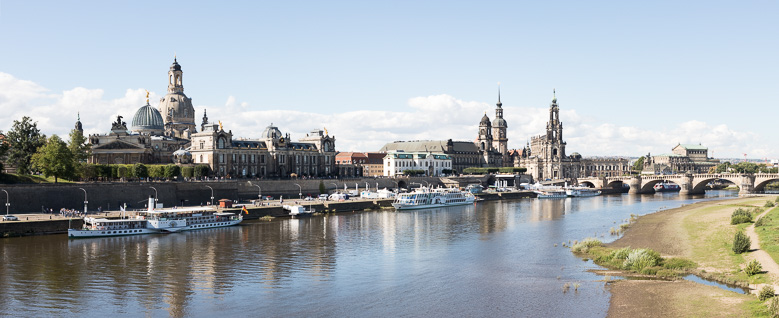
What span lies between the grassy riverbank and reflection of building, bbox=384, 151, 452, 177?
107376 mm

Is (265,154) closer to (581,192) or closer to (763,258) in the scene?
(581,192)

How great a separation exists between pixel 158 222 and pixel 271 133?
191 feet

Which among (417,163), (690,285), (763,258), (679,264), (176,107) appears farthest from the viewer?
(417,163)

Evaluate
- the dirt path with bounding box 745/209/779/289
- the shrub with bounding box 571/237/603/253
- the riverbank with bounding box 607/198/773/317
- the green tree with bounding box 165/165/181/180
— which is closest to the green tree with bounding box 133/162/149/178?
the green tree with bounding box 165/165/181/180

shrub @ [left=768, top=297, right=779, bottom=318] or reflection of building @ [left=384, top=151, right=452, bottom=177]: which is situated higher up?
reflection of building @ [left=384, top=151, right=452, bottom=177]

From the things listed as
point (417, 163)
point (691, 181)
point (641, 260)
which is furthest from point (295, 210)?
point (417, 163)

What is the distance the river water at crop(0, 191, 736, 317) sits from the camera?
33844mm

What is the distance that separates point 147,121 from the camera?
12494cm

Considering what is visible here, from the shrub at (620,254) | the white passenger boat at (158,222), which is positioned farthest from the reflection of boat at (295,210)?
the shrub at (620,254)

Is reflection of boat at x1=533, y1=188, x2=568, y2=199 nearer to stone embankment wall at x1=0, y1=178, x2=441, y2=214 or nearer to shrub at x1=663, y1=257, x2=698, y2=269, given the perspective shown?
stone embankment wall at x1=0, y1=178, x2=441, y2=214

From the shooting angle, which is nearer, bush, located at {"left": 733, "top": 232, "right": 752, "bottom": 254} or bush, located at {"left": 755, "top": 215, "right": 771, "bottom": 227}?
bush, located at {"left": 733, "top": 232, "right": 752, "bottom": 254}

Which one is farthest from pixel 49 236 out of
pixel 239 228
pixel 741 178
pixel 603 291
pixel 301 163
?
pixel 741 178

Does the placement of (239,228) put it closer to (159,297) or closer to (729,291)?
(159,297)

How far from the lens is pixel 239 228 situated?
224 feet
